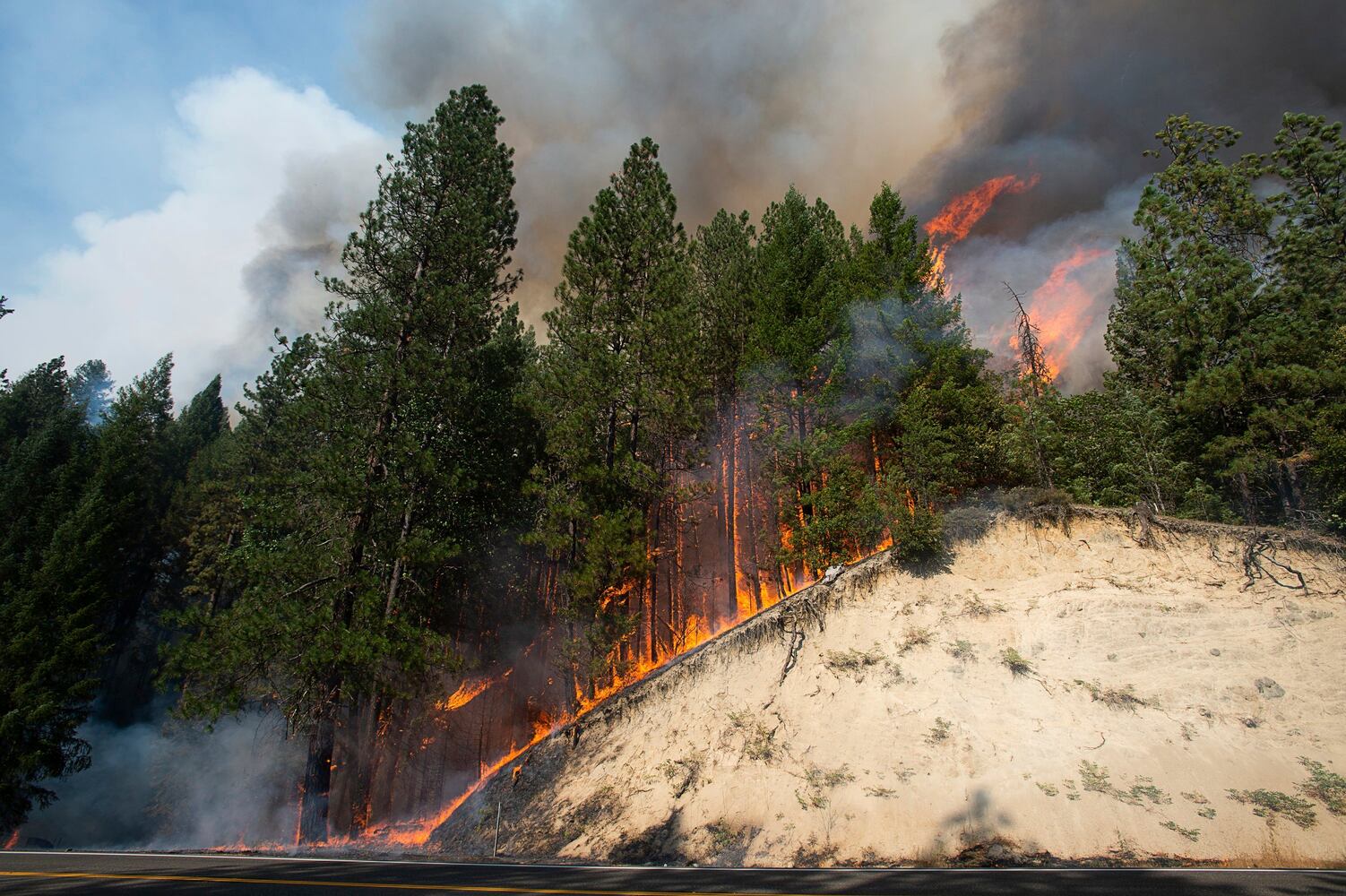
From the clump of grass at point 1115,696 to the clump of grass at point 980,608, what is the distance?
8.14ft

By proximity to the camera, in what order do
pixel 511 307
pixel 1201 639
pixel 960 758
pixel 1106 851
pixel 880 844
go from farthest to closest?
pixel 511 307
pixel 1201 639
pixel 960 758
pixel 880 844
pixel 1106 851

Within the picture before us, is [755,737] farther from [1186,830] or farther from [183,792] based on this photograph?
[183,792]

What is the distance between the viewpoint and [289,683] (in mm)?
16578

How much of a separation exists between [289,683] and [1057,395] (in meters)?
28.1

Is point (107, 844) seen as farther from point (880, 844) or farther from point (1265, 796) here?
point (1265, 796)

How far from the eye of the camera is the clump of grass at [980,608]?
15742 millimetres

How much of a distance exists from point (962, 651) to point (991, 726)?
79.2 inches

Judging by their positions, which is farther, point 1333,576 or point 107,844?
point 107,844

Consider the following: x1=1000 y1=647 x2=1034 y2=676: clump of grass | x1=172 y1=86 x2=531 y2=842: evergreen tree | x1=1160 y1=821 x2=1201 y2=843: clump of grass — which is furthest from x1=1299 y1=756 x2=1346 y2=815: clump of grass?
x1=172 y1=86 x2=531 y2=842: evergreen tree

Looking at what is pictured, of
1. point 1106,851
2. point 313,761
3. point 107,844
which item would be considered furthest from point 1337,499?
point 107,844

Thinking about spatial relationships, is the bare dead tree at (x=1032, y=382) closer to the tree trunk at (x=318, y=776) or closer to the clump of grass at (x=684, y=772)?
the clump of grass at (x=684, y=772)

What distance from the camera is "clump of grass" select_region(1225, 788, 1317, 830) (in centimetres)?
1060

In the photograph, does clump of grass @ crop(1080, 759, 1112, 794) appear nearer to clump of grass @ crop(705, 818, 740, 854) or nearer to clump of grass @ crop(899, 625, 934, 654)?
clump of grass @ crop(899, 625, 934, 654)

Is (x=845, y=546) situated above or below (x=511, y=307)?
below
